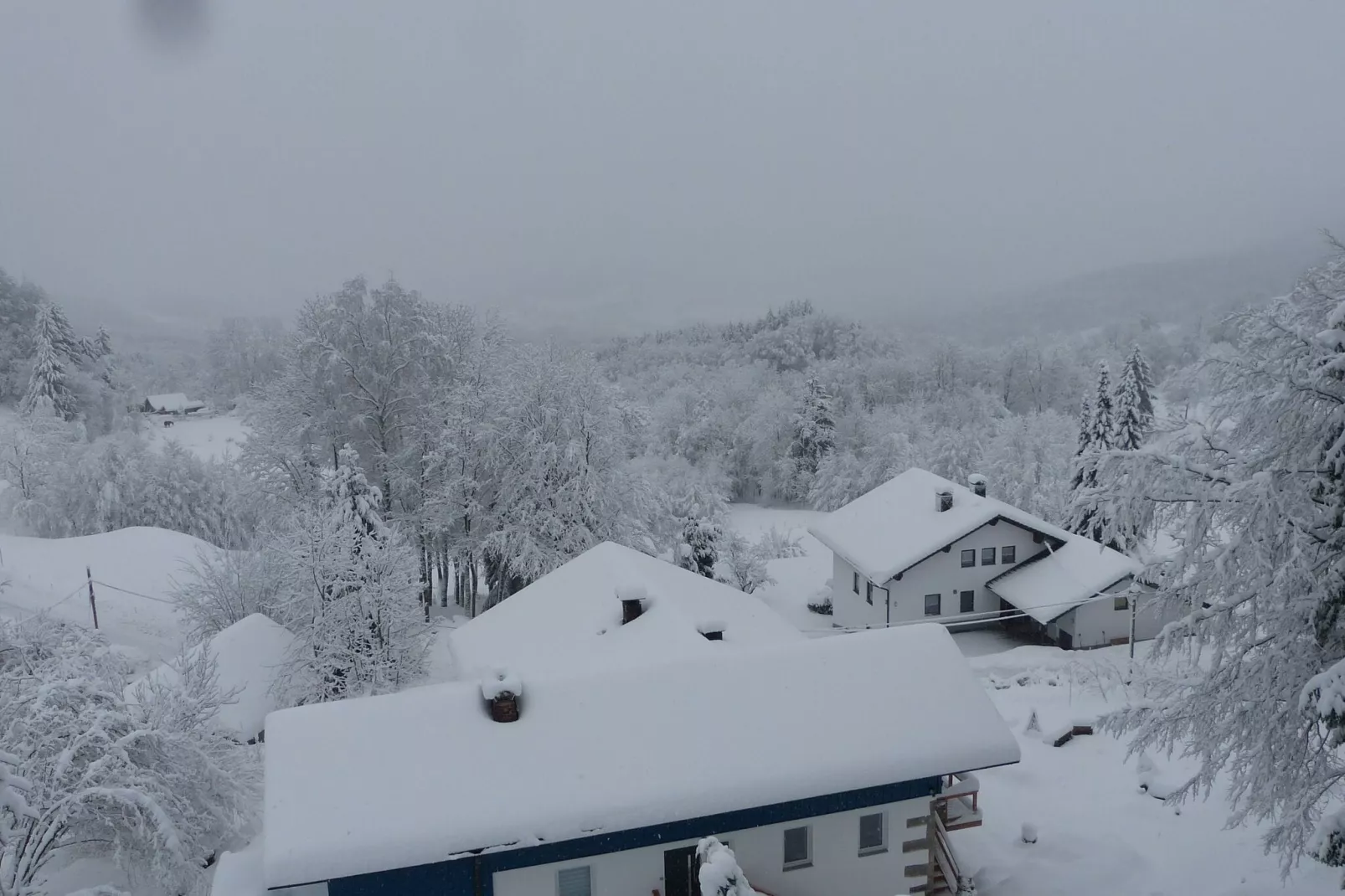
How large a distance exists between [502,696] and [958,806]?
733cm

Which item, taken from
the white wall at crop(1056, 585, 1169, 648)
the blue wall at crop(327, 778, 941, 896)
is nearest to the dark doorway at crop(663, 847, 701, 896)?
the blue wall at crop(327, 778, 941, 896)

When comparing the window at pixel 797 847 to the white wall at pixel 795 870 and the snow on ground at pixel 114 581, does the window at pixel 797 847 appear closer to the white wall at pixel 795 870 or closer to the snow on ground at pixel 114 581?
the white wall at pixel 795 870

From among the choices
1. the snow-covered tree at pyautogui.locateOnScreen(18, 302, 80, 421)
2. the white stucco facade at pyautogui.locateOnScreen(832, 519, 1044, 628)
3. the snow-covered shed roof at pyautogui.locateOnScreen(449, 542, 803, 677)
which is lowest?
the white stucco facade at pyautogui.locateOnScreen(832, 519, 1044, 628)

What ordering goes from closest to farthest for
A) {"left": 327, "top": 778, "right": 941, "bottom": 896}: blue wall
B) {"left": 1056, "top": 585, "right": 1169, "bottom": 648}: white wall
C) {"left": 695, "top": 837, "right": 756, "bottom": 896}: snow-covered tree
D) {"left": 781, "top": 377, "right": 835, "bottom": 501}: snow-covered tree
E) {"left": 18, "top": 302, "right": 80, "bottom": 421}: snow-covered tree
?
{"left": 695, "top": 837, "right": 756, "bottom": 896}: snow-covered tree < {"left": 327, "top": 778, "right": 941, "bottom": 896}: blue wall < {"left": 1056, "top": 585, "right": 1169, "bottom": 648}: white wall < {"left": 18, "top": 302, "right": 80, "bottom": 421}: snow-covered tree < {"left": 781, "top": 377, "right": 835, "bottom": 501}: snow-covered tree

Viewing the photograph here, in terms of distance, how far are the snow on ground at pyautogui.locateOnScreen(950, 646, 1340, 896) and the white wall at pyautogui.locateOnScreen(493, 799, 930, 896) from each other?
2054mm

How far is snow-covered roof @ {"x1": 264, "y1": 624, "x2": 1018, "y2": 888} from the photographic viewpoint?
33.7 ft

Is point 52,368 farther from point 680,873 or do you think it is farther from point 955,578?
point 680,873

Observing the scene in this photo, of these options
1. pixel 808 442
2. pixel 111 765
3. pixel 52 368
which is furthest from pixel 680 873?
pixel 52 368

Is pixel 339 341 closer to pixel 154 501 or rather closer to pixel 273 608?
pixel 273 608

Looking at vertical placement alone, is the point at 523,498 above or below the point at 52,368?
below

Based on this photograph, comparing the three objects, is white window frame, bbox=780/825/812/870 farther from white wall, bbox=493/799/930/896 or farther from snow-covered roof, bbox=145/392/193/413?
snow-covered roof, bbox=145/392/193/413

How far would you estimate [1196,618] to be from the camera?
1111cm

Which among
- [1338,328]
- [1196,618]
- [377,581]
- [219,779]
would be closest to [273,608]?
[377,581]

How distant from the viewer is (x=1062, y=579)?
99.7 ft
